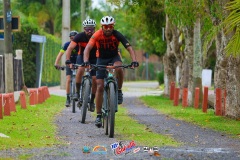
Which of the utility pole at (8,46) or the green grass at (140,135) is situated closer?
the green grass at (140,135)

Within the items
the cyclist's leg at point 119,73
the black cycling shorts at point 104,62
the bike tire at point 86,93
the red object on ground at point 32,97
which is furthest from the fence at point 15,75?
the cyclist's leg at point 119,73

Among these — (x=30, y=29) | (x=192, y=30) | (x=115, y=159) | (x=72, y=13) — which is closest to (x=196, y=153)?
(x=115, y=159)

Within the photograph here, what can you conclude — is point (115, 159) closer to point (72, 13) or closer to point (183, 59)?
point (183, 59)

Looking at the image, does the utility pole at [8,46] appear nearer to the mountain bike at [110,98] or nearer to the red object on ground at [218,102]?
the red object on ground at [218,102]

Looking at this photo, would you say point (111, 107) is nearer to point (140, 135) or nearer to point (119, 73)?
point (140, 135)

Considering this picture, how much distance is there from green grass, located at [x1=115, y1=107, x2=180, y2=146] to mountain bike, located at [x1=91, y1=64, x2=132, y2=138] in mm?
239

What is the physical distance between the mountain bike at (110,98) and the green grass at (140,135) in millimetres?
239

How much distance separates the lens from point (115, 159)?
9938 mm

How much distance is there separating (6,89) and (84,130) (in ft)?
28.8

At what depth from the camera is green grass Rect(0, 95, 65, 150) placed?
479 inches

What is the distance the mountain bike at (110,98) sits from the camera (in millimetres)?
13508

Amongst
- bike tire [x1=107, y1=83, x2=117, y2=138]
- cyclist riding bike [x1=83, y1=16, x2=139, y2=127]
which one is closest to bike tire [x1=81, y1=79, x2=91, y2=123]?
cyclist riding bike [x1=83, y1=16, x2=139, y2=127]

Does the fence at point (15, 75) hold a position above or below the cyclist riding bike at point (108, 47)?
below

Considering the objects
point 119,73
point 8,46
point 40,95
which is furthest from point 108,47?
point 40,95
